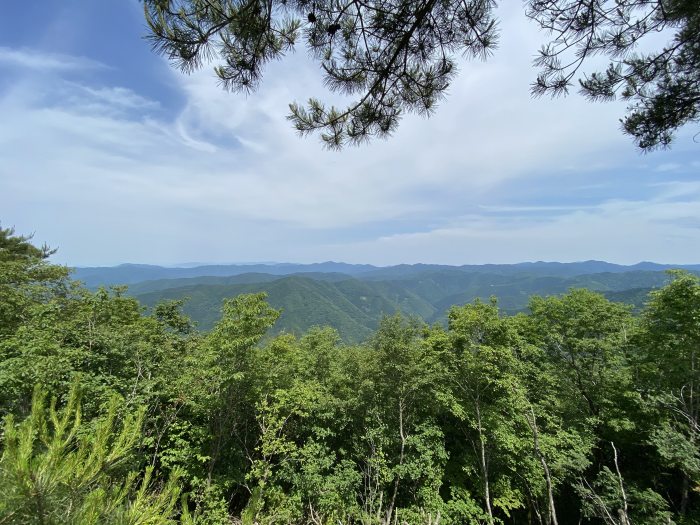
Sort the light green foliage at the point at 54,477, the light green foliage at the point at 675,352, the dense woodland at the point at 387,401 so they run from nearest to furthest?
the light green foliage at the point at 54,477 < the dense woodland at the point at 387,401 < the light green foliage at the point at 675,352

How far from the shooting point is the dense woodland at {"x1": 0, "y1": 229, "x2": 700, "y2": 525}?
848 centimetres

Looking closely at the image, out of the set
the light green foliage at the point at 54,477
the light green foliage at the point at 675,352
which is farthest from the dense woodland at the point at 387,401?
the light green foliage at the point at 54,477

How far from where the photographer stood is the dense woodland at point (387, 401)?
848 centimetres

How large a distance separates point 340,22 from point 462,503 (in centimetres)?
1371

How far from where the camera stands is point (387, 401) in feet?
39.7

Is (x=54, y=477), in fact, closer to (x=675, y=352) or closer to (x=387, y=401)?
(x=387, y=401)

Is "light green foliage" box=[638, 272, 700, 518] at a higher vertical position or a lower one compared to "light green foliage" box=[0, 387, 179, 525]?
lower

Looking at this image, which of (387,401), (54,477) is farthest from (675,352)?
(54,477)

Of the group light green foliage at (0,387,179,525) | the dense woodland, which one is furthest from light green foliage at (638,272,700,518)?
light green foliage at (0,387,179,525)

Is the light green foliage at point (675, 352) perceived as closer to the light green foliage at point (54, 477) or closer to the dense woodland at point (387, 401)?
the dense woodland at point (387, 401)

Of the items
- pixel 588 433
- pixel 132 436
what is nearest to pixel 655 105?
pixel 132 436

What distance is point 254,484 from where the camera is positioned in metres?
10.7

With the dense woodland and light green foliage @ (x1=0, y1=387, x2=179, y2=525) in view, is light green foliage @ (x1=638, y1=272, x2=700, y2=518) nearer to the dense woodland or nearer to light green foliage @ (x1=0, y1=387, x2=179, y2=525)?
the dense woodland

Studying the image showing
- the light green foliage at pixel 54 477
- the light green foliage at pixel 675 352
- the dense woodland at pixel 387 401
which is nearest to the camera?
the light green foliage at pixel 54 477
